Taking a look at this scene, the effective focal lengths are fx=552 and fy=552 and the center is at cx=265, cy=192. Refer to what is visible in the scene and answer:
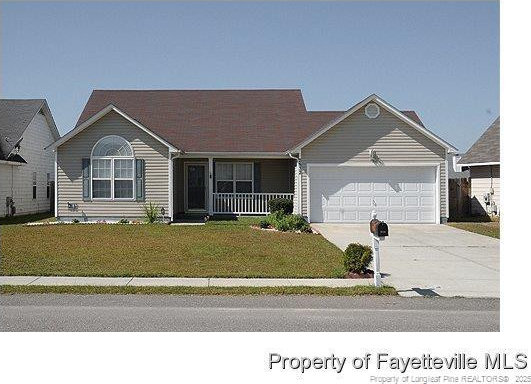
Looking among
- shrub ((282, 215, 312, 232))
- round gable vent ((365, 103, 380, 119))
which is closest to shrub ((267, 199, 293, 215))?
shrub ((282, 215, 312, 232))

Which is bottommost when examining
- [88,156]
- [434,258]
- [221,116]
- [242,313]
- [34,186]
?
[242,313]

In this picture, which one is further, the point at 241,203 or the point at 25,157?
the point at 25,157

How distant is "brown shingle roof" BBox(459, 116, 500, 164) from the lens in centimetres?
2591

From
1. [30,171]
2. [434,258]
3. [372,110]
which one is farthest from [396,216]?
[30,171]

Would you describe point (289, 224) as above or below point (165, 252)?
above

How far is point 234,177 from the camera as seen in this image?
1025 inches

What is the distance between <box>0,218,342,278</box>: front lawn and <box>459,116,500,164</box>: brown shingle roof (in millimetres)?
12046

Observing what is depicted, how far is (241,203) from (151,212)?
4517 mm

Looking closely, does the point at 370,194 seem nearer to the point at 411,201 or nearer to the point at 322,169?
the point at 411,201

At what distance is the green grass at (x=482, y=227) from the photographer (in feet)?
63.6

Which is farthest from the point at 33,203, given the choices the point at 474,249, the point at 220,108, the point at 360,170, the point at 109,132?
the point at 474,249

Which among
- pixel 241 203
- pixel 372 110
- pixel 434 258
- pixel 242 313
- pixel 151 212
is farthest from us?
pixel 241 203

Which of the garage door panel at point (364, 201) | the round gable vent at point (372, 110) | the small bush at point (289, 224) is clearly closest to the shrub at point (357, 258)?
the small bush at point (289, 224)

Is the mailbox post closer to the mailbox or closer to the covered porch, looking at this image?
the mailbox
